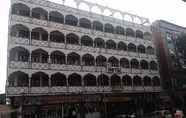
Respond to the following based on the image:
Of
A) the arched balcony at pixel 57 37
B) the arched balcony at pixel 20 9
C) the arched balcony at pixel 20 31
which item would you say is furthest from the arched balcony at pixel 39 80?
the arched balcony at pixel 20 9

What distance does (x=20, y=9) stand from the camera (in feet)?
93.2

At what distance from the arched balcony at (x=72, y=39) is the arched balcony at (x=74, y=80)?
15.7 feet

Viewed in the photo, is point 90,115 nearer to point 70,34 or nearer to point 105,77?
point 105,77

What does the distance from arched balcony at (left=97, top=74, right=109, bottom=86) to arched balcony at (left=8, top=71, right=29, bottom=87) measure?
11.0 m

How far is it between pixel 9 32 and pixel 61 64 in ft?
25.3

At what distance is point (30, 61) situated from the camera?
27297 millimetres

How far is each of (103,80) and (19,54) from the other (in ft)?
43.0

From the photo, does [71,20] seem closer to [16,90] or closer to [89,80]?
[89,80]

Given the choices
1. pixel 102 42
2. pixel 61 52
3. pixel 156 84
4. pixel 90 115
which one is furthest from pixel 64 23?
pixel 156 84

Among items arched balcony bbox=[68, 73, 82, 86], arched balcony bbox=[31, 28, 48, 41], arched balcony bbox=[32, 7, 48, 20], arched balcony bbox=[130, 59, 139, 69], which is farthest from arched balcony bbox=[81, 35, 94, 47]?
arched balcony bbox=[130, 59, 139, 69]

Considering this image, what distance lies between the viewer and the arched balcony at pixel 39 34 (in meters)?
28.8

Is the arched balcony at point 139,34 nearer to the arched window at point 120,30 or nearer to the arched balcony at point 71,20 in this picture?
the arched window at point 120,30

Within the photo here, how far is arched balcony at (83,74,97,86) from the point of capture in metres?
31.7

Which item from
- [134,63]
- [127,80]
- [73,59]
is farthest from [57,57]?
[134,63]
